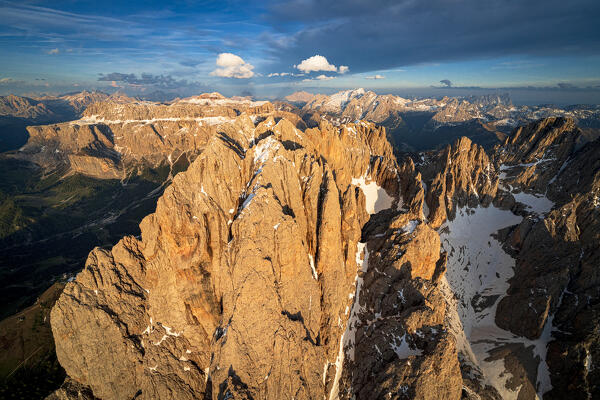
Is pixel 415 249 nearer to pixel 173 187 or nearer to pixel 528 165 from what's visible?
pixel 173 187

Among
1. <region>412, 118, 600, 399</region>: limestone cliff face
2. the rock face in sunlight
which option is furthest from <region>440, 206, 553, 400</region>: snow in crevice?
<region>412, 118, 600, 399</region>: limestone cliff face

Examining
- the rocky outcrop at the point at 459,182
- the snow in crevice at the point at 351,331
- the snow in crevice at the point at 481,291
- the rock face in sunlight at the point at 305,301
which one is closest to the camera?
the rock face in sunlight at the point at 305,301

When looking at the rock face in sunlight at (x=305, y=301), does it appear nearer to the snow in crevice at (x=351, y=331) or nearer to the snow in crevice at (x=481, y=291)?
the snow in crevice at (x=351, y=331)

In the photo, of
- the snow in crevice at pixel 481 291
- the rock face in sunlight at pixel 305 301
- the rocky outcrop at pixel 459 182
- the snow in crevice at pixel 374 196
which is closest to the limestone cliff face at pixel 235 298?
the rock face in sunlight at pixel 305 301

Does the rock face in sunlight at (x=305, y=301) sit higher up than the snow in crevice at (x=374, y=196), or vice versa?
the snow in crevice at (x=374, y=196)

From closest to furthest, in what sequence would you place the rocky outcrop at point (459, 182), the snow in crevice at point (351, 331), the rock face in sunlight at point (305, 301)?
the rock face in sunlight at point (305, 301) < the snow in crevice at point (351, 331) < the rocky outcrop at point (459, 182)

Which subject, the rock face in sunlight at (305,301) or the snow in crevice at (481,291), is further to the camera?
the snow in crevice at (481,291)

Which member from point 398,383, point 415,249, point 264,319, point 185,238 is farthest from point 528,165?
point 185,238

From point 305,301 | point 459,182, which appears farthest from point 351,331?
point 459,182
